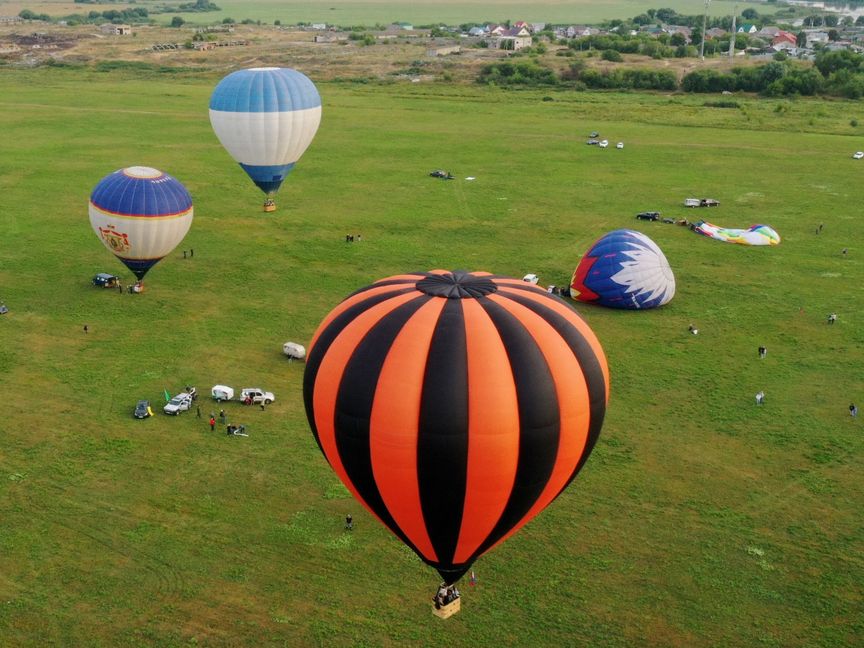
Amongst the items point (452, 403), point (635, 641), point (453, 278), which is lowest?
point (635, 641)

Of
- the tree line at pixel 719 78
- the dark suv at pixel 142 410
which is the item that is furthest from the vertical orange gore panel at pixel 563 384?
the tree line at pixel 719 78

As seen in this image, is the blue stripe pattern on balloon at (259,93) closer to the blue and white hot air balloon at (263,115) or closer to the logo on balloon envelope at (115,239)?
the blue and white hot air balloon at (263,115)

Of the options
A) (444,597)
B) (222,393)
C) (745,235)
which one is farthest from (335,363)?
(745,235)

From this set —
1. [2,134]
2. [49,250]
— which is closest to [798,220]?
[49,250]

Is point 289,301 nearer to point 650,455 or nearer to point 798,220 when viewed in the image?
point 650,455

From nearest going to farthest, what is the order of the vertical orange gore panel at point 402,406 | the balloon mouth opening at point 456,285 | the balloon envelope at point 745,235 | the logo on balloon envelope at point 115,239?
1. the vertical orange gore panel at point 402,406
2. the balloon mouth opening at point 456,285
3. the logo on balloon envelope at point 115,239
4. the balloon envelope at point 745,235

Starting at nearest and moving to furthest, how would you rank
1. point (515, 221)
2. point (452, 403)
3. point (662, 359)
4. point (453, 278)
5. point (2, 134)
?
point (452, 403) < point (453, 278) < point (662, 359) < point (515, 221) < point (2, 134)
